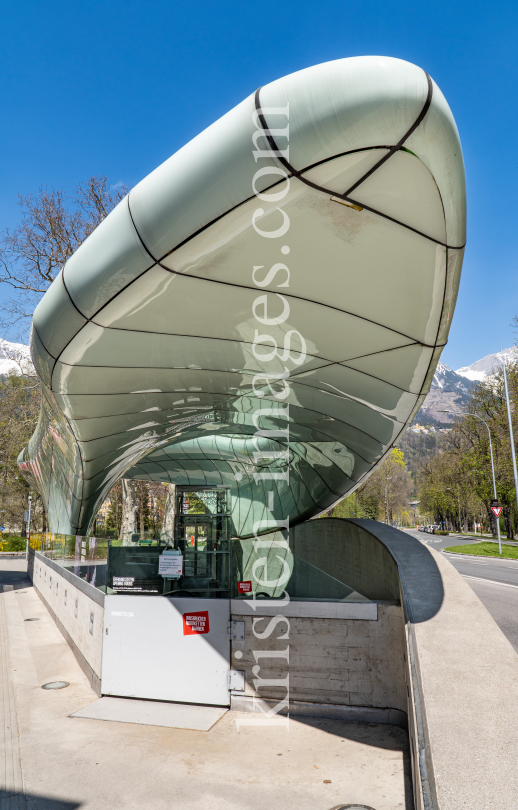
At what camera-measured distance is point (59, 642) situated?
12359 mm

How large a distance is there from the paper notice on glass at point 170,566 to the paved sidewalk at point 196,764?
207 cm

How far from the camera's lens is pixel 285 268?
14.9 feet

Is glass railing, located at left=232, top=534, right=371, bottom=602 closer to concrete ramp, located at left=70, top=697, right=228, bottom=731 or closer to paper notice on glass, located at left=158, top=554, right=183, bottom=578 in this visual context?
paper notice on glass, located at left=158, top=554, right=183, bottom=578

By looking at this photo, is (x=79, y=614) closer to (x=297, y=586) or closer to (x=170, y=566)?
(x=170, y=566)

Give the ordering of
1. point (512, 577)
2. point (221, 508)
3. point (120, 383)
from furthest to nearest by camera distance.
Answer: point (512, 577) → point (221, 508) → point (120, 383)

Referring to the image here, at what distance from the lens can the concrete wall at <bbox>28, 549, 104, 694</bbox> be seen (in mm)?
8680

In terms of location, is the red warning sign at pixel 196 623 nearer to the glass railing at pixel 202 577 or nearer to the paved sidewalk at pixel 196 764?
the glass railing at pixel 202 577

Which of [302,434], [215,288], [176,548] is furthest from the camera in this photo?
[302,434]

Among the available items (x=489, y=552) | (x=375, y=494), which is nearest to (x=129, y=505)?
(x=489, y=552)

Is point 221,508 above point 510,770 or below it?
above

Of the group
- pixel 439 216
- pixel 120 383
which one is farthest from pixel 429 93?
pixel 120 383

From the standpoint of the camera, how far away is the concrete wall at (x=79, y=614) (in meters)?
8.68

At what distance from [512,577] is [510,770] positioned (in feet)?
63.1

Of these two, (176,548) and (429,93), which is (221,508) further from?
(429,93)
